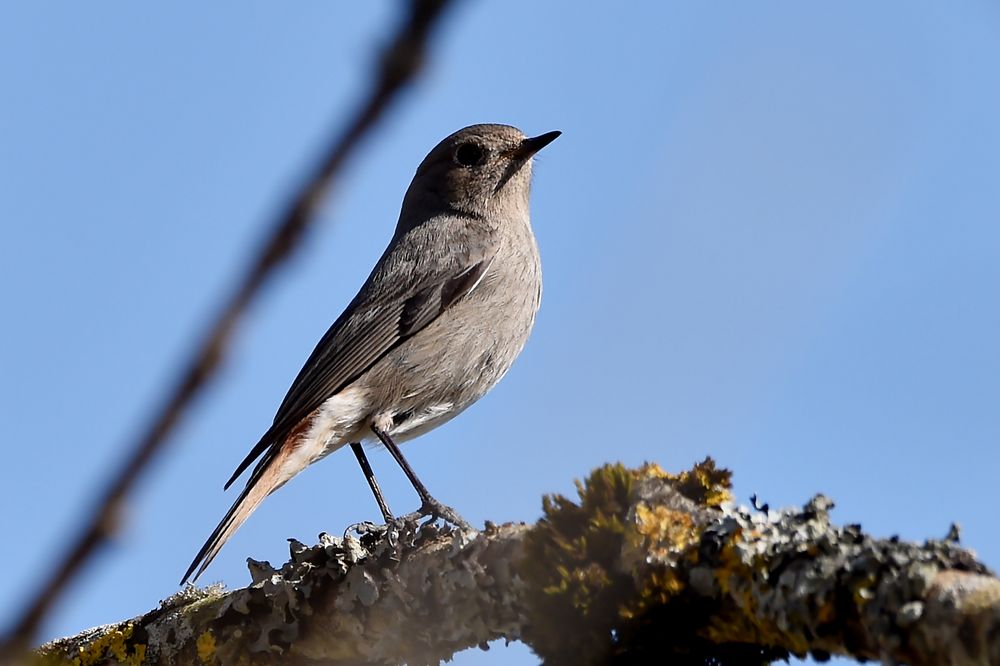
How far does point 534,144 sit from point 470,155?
1.67ft

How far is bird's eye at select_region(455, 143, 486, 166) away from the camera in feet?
23.9

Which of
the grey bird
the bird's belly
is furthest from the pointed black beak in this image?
the bird's belly

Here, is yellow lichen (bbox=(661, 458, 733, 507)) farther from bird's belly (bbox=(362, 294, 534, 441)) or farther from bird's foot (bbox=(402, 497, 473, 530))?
bird's belly (bbox=(362, 294, 534, 441))

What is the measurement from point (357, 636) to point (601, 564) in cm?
111

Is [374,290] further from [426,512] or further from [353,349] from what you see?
[426,512]

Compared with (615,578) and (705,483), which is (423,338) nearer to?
(705,483)

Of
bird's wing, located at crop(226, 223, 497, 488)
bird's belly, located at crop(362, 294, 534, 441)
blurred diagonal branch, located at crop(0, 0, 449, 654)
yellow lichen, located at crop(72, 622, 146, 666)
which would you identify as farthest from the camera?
bird's belly, located at crop(362, 294, 534, 441)

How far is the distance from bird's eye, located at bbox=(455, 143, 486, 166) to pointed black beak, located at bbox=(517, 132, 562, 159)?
0.89 feet

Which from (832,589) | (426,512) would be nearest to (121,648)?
(426,512)

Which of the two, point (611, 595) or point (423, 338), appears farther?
point (423, 338)

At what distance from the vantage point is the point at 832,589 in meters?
2.36

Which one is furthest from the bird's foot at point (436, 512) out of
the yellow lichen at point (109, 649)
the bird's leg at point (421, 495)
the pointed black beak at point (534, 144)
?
the pointed black beak at point (534, 144)

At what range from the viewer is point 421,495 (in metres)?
5.55

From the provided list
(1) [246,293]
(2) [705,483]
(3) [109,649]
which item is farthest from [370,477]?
(1) [246,293]
